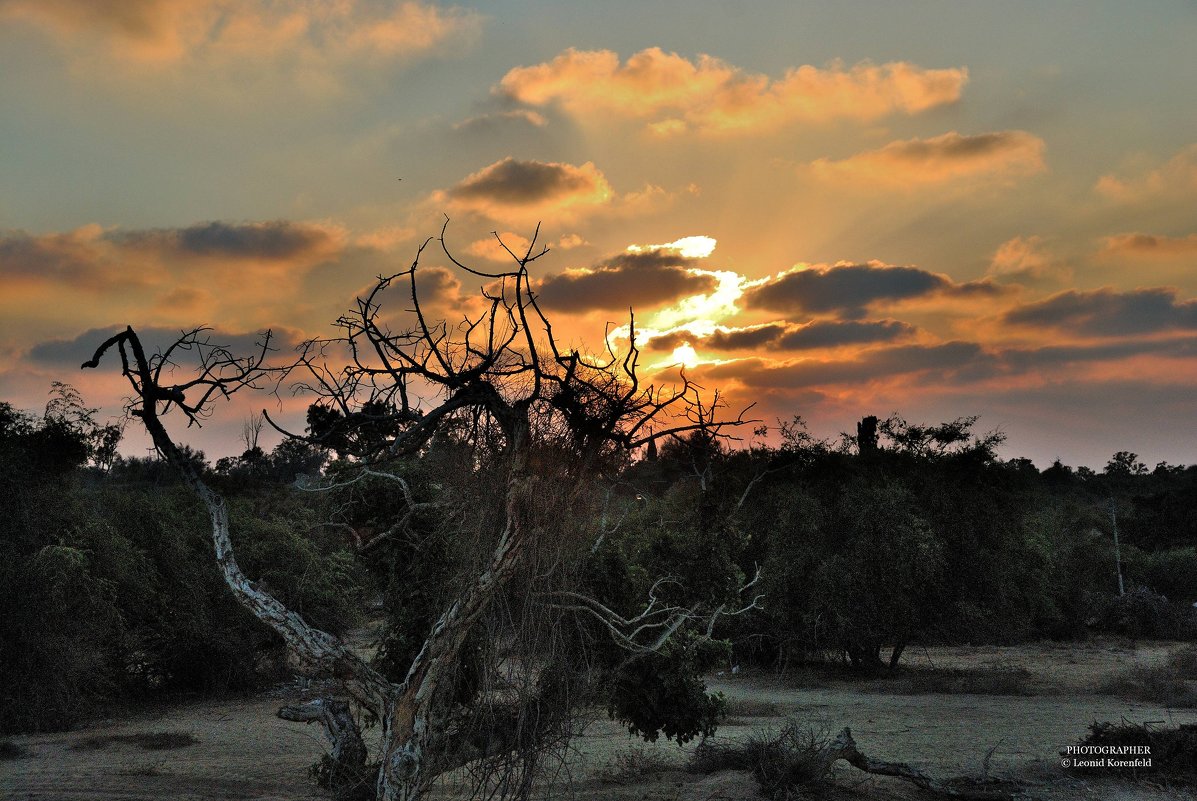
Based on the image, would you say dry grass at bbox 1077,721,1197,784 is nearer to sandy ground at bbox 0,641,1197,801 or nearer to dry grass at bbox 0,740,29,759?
sandy ground at bbox 0,641,1197,801

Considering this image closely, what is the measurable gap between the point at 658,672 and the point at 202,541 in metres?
18.4

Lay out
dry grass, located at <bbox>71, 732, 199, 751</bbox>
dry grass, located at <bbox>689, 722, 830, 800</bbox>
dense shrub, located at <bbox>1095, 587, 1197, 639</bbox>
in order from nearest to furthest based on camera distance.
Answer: dry grass, located at <bbox>689, 722, 830, 800</bbox> < dry grass, located at <bbox>71, 732, 199, 751</bbox> < dense shrub, located at <bbox>1095, 587, 1197, 639</bbox>

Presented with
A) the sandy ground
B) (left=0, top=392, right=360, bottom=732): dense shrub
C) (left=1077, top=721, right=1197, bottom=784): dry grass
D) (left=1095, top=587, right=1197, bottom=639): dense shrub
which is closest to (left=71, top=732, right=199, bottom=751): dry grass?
the sandy ground

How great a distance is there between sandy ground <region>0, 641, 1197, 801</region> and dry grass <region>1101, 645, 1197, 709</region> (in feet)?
1.76

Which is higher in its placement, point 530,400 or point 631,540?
point 530,400

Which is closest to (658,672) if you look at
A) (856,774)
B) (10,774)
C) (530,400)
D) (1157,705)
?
(856,774)

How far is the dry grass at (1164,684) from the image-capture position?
20.2 meters

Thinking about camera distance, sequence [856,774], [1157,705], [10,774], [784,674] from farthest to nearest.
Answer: [784,674]
[1157,705]
[10,774]
[856,774]

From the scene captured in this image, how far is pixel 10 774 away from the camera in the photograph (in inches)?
592

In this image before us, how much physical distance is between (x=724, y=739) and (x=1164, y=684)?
12.0 meters

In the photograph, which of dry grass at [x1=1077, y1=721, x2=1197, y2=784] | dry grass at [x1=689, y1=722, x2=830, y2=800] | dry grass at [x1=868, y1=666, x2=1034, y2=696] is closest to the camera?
dry grass at [x1=689, y1=722, x2=830, y2=800]

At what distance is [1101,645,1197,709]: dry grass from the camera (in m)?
20.2

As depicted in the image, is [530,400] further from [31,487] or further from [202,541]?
[202,541]

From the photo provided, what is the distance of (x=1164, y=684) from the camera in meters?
21.3
